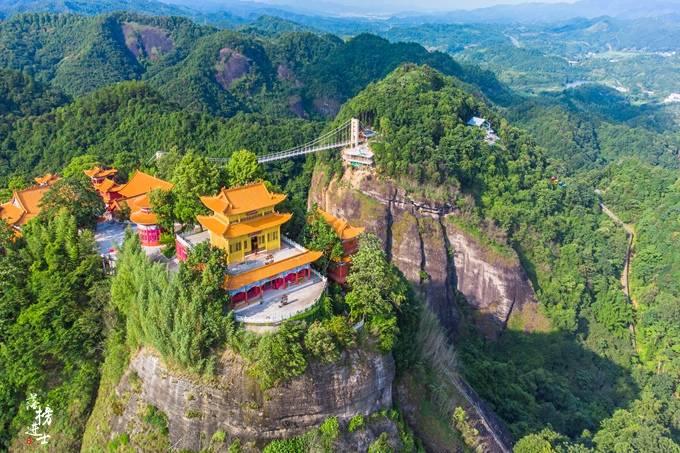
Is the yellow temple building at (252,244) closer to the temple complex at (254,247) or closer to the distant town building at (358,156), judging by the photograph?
the temple complex at (254,247)

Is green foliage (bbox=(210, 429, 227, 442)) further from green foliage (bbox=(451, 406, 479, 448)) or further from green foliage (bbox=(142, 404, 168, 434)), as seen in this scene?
green foliage (bbox=(451, 406, 479, 448))

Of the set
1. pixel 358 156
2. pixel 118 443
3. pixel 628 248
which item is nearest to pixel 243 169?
pixel 118 443

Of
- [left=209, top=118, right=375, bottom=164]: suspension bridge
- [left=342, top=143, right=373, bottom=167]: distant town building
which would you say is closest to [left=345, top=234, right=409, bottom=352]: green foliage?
[left=342, top=143, right=373, bottom=167]: distant town building

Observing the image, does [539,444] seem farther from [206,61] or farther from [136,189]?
[206,61]

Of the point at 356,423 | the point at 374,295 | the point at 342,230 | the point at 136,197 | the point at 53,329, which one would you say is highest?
the point at 342,230

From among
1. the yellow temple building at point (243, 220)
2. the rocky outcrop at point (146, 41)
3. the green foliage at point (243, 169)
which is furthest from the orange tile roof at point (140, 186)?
the rocky outcrop at point (146, 41)

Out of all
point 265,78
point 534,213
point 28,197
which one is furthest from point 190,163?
point 265,78

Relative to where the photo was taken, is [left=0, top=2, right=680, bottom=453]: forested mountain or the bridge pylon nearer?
[left=0, top=2, right=680, bottom=453]: forested mountain
